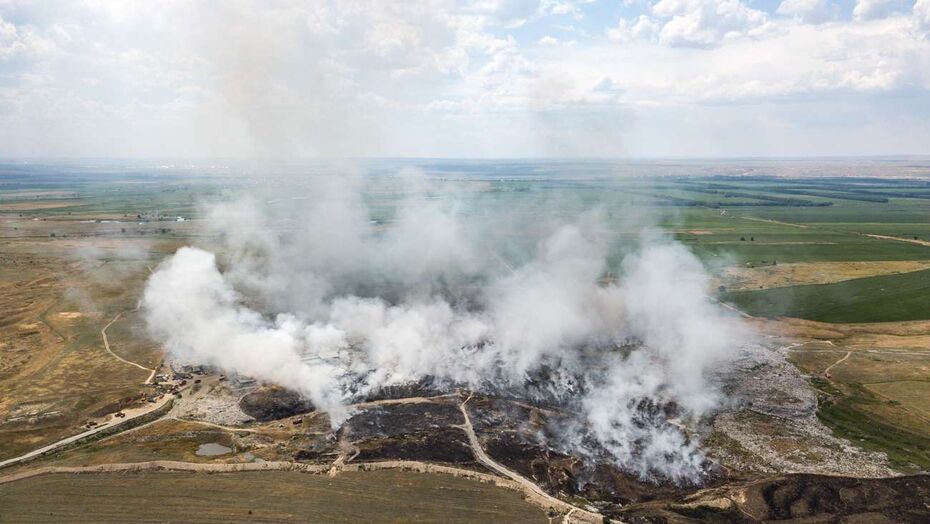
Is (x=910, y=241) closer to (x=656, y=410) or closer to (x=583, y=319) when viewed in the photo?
(x=583, y=319)

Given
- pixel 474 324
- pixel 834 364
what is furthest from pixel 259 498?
pixel 834 364

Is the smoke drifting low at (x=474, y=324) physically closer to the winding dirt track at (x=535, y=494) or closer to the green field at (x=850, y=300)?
the winding dirt track at (x=535, y=494)

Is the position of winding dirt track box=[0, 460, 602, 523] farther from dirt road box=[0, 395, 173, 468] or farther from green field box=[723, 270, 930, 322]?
green field box=[723, 270, 930, 322]

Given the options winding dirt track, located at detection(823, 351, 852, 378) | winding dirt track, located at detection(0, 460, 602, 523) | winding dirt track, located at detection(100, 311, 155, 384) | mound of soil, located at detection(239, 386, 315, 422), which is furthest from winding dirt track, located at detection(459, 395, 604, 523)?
winding dirt track, located at detection(823, 351, 852, 378)

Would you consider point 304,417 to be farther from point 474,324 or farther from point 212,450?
point 474,324

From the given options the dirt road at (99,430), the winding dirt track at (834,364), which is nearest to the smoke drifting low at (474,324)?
the dirt road at (99,430)

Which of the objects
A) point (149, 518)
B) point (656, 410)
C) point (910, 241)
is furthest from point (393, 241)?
point (910, 241)
